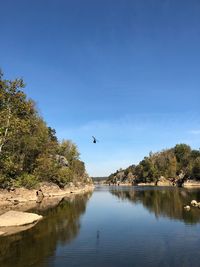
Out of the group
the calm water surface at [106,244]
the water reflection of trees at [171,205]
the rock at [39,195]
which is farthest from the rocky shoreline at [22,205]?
the water reflection of trees at [171,205]

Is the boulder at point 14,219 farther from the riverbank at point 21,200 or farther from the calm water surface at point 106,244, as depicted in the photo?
the riverbank at point 21,200

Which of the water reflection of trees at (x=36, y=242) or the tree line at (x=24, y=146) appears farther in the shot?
the tree line at (x=24, y=146)

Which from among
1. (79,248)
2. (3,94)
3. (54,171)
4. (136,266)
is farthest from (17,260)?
(54,171)

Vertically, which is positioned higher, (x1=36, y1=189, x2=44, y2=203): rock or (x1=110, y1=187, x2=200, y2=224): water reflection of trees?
(x1=36, y1=189, x2=44, y2=203): rock

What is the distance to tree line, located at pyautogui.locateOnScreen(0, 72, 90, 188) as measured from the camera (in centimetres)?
4950

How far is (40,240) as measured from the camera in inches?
1313

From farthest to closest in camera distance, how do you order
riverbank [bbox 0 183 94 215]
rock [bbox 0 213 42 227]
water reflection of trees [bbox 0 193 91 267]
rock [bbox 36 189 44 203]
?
rock [bbox 36 189 44 203], riverbank [bbox 0 183 94 215], rock [bbox 0 213 42 227], water reflection of trees [bbox 0 193 91 267]

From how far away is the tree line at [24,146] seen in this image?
4950 cm

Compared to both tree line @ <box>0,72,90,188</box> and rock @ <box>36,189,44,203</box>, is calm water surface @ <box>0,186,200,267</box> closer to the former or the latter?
tree line @ <box>0,72,90,188</box>

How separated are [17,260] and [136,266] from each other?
397 inches

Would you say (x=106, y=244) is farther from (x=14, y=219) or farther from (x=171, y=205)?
(x=171, y=205)

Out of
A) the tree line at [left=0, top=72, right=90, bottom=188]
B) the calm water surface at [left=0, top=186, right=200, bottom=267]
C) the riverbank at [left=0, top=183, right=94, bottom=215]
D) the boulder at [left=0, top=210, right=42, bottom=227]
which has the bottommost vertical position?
the calm water surface at [left=0, top=186, right=200, bottom=267]

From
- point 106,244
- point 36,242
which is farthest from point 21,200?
point 106,244

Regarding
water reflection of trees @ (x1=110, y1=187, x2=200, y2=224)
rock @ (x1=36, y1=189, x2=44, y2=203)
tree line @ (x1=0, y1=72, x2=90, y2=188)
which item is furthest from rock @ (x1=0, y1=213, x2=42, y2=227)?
rock @ (x1=36, y1=189, x2=44, y2=203)
